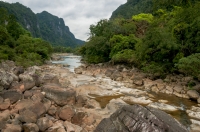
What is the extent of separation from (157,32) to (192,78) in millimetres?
5207

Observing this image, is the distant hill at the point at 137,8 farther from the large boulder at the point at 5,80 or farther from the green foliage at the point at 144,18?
the large boulder at the point at 5,80

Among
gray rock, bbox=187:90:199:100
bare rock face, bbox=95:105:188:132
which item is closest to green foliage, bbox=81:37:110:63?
gray rock, bbox=187:90:199:100

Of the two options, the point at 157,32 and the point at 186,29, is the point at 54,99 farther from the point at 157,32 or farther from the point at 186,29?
the point at 186,29

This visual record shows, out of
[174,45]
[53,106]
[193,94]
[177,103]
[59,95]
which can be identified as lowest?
[177,103]

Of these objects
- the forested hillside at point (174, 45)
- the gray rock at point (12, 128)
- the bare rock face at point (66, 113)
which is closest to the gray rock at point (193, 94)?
the forested hillside at point (174, 45)

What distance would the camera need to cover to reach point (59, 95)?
9.02 metres

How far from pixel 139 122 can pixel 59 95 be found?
4.70 m

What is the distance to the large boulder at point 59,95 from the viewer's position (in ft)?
29.4

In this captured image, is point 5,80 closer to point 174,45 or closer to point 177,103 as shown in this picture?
point 177,103

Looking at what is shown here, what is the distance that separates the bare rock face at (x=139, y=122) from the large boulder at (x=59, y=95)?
3192 mm

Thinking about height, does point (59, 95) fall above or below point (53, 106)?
above

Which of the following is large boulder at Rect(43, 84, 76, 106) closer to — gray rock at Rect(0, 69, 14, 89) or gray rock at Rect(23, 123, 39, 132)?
gray rock at Rect(0, 69, 14, 89)

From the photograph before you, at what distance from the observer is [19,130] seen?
20.2 ft

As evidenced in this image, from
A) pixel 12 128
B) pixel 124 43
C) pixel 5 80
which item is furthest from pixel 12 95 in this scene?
pixel 124 43
